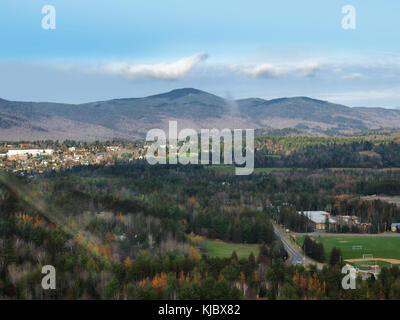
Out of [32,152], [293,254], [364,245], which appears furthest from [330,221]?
[32,152]

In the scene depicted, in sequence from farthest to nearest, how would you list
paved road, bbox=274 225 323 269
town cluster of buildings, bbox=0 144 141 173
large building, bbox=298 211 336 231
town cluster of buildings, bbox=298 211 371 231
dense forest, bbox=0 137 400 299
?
town cluster of buildings, bbox=0 144 141 173, large building, bbox=298 211 336 231, town cluster of buildings, bbox=298 211 371 231, paved road, bbox=274 225 323 269, dense forest, bbox=0 137 400 299

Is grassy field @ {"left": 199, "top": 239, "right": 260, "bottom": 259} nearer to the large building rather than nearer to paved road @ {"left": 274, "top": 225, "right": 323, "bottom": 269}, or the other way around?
paved road @ {"left": 274, "top": 225, "right": 323, "bottom": 269}

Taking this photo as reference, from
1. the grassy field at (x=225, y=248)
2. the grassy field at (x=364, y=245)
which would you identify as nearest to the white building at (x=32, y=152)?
the grassy field at (x=225, y=248)

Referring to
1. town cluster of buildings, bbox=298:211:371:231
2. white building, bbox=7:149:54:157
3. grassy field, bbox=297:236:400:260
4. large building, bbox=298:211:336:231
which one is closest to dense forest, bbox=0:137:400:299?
town cluster of buildings, bbox=298:211:371:231

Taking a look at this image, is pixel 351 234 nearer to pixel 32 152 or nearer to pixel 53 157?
pixel 53 157

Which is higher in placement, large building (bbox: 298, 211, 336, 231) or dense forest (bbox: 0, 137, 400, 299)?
dense forest (bbox: 0, 137, 400, 299)

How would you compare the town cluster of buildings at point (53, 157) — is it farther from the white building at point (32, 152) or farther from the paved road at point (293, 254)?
the paved road at point (293, 254)

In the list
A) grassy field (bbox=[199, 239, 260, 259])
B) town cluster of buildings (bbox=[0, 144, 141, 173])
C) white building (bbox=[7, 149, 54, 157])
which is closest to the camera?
grassy field (bbox=[199, 239, 260, 259])
